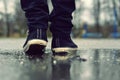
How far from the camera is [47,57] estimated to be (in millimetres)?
2553

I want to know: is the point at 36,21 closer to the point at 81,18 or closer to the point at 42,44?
the point at 42,44

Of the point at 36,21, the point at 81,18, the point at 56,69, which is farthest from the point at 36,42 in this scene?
the point at 81,18

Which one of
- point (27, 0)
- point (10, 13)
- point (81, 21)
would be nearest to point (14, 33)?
point (10, 13)

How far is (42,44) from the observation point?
260cm

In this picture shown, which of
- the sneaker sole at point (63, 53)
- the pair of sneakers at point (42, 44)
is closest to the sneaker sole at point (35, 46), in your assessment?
the pair of sneakers at point (42, 44)

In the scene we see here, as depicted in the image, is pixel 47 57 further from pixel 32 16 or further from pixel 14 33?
pixel 14 33

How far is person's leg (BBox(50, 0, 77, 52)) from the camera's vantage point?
2758mm

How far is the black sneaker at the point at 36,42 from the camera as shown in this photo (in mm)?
2590

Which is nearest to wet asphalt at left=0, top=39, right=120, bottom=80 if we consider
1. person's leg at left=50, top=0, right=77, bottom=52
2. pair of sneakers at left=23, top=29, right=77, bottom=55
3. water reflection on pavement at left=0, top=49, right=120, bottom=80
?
water reflection on pavement at left=0, top=49, right=120, bottom=80

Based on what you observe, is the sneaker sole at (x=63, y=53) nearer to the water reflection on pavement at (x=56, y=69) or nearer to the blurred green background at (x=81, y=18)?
the water reflection on pavement at (x=56, y=69)

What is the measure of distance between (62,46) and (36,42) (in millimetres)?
229

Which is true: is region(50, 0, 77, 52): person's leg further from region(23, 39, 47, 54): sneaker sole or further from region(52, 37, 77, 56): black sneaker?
region(23, 39, 47, 54): sneaker sole

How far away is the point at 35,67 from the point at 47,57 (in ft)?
1.55

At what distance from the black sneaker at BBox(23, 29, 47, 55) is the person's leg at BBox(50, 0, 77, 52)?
13 centimetres
